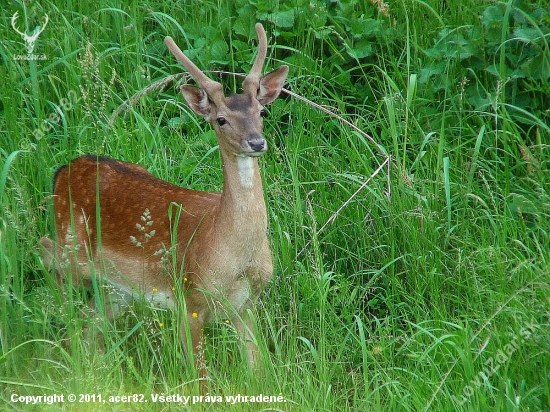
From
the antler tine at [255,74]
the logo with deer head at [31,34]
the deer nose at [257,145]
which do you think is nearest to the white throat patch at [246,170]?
the deer nose at [257,145]

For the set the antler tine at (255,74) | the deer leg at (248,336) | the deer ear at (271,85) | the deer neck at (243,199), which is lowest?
the deer leg at (248,336)

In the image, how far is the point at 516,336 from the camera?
4090mm

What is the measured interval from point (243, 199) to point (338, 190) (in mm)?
1063

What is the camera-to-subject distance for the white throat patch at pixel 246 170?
15.5ft

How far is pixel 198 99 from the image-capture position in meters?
5.02

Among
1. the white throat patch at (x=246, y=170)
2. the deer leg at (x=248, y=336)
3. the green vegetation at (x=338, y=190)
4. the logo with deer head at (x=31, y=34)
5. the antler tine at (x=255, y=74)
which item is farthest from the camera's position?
the logo with deer head at (x=31, y=34)

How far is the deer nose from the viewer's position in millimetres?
4551

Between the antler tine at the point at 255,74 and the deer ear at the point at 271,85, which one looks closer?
the antler tine at the point at 255,74

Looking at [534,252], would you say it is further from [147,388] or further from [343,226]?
[147,388]

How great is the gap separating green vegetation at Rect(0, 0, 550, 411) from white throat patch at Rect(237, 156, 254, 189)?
39 centimetres

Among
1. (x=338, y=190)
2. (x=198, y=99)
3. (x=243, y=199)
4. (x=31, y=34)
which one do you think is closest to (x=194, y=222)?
(x=243, y=199)

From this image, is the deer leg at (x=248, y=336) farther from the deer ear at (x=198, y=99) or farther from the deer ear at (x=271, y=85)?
the deer ear at (x=271, y=85)

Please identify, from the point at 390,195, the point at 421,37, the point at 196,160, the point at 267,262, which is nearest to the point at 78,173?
the point at 196,160

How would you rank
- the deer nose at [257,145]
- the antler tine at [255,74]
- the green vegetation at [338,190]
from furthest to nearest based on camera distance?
Answer: the antler tine at [255,74] < the deer nose at [257,145] < the green vegetation at [338,190]
